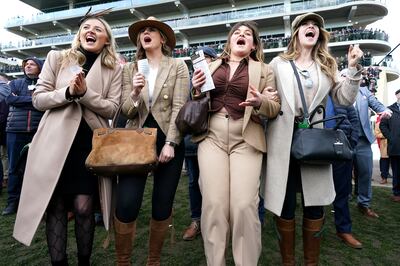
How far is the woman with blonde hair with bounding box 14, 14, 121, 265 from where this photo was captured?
2.02 m

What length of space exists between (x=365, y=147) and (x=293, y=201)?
249cm

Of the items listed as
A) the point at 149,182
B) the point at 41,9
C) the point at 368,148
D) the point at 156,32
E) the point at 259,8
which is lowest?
the point at 149,182

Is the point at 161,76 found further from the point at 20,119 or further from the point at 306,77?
the point at 20,119

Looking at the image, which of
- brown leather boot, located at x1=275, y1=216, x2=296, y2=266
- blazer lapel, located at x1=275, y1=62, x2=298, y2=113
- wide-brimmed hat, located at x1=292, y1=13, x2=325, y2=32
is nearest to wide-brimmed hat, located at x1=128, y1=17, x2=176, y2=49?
blazer lapel, located at x1=275, y1=62, x2=298, y2=113

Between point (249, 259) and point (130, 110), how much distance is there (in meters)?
1.40

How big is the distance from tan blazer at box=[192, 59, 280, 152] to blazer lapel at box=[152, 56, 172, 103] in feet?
1.23

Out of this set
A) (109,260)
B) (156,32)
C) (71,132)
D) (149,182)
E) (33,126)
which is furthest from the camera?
(149,182)

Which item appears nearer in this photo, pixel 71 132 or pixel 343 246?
pixel 71 132

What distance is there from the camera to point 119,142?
2.12 meters

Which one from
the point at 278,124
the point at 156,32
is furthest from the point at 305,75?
the point at 156,32

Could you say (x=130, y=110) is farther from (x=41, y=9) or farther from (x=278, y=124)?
(x=41, y=9)

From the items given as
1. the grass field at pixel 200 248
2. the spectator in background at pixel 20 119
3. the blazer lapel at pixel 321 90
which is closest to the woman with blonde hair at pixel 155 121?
the grass field at pixel 200 248

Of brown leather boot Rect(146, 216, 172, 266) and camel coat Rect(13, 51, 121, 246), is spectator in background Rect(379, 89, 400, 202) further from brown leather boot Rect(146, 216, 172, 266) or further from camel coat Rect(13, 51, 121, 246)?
camel coat Rect(13, 51, 121, 246)

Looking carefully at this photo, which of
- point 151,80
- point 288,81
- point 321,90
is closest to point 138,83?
point 151,80
